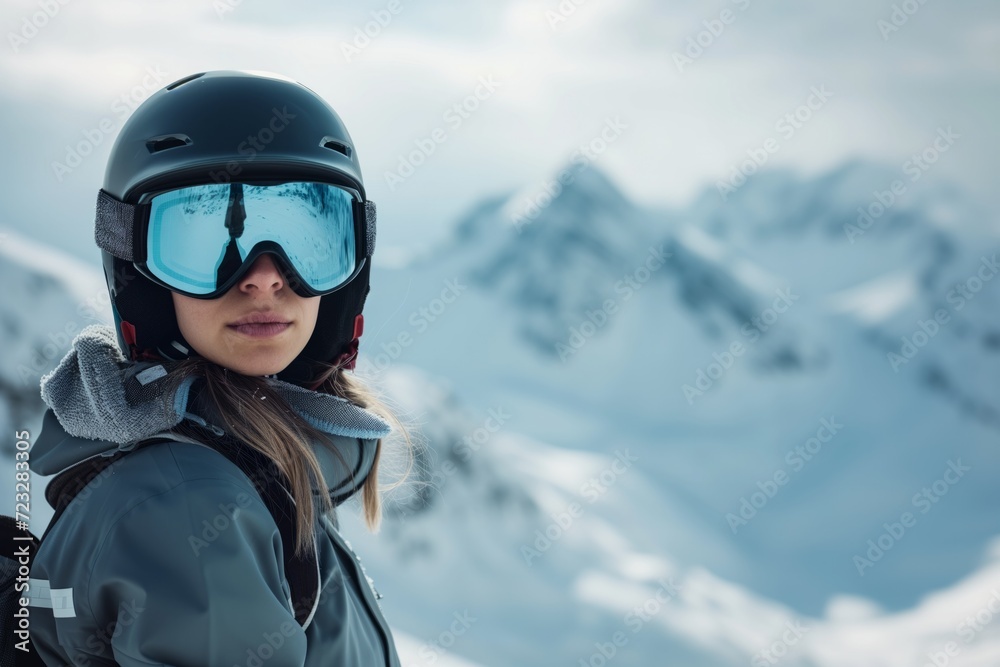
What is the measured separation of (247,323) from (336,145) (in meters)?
0.41

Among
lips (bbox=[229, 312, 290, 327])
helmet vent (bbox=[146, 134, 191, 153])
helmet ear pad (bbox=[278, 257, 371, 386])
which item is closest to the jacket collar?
lips (bbox=[229, 312, 290, 327])

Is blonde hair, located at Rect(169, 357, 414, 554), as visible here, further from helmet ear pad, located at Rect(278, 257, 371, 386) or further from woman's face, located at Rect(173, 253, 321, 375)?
helmet ear pad, located at Rect(278, 257, 371, 386)

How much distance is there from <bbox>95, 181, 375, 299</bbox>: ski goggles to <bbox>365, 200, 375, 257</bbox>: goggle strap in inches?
6.6

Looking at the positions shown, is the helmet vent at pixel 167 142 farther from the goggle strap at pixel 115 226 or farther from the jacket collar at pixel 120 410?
the jacket collar at pixel 120 410

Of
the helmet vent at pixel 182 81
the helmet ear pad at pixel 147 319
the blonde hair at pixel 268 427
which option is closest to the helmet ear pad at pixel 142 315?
the helmet ear pad at pixel 147 319

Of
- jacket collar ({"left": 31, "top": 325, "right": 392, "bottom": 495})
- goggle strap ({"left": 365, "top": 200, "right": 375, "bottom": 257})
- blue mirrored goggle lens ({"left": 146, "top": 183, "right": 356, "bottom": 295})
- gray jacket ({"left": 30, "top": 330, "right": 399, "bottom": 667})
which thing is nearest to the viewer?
gray jacket ({"left": 30, "top": 330, "right": 399, "bottom": 667})

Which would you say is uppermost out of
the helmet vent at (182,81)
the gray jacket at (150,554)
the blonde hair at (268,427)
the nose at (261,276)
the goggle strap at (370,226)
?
the goggle strap at (370,226)

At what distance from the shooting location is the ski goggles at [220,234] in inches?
60.0

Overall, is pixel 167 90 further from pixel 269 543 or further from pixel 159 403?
pixel 269 543

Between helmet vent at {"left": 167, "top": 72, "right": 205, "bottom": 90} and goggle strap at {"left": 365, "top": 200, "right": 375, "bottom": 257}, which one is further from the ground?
goggle strap at {"left": 365, "top": 200, "right": 375, "bottom": 257}

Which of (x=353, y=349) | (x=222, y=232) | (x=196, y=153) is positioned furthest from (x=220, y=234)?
(x=353, y=349)

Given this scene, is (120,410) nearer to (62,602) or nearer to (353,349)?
(62,602)

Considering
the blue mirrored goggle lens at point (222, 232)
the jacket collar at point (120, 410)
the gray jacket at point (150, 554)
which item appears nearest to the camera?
the gray jacket at point (150, 554)

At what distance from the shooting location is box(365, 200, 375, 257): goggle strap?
71.3 inches
